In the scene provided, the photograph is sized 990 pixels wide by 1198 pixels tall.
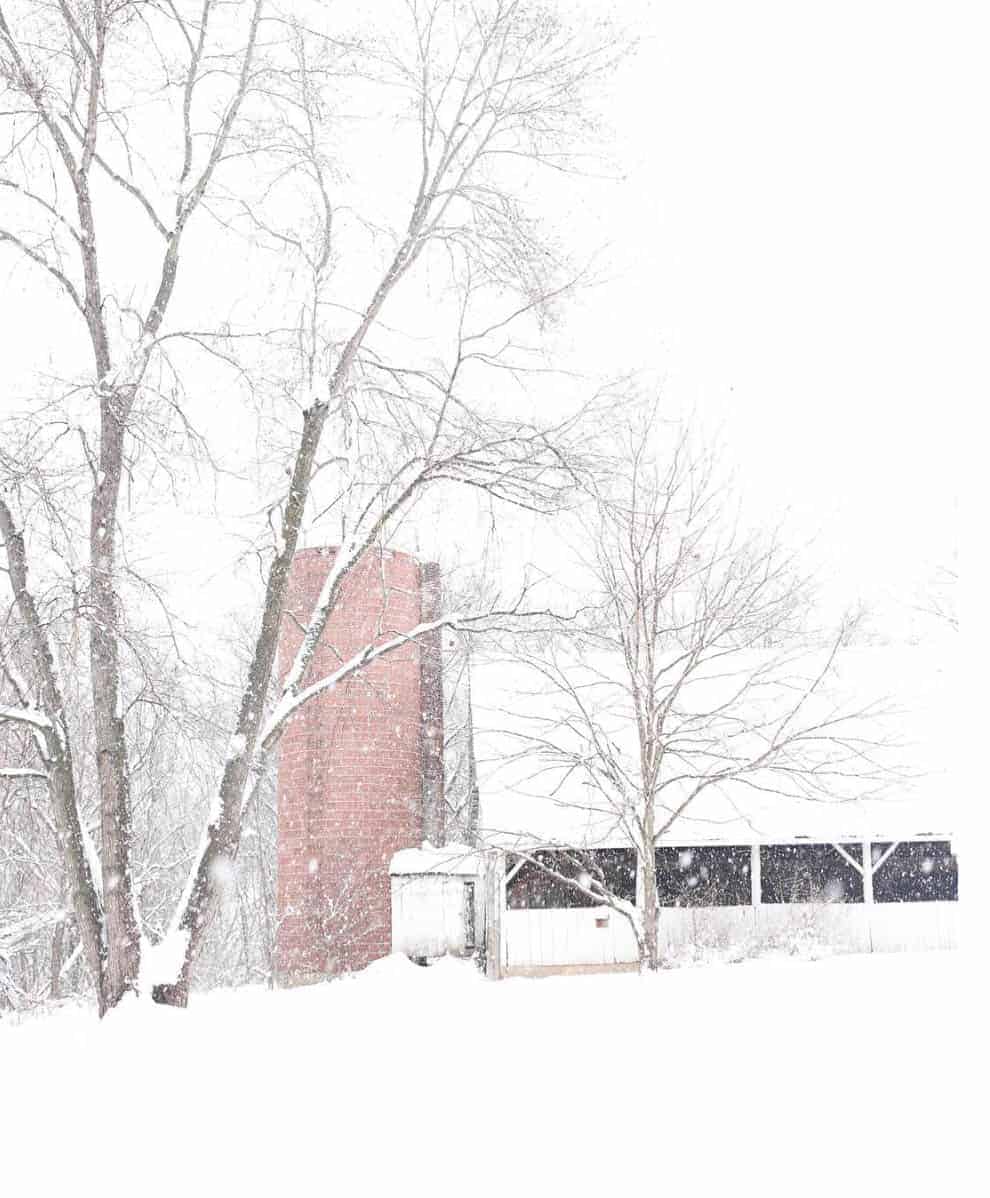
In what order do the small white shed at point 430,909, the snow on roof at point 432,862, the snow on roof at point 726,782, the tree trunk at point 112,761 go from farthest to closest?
the snow on roof at point 432,862 → the small white shed at point 430,909 → the snow on roof at point 726,782 → the tree trunk at point 112,761

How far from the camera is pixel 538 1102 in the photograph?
525 centimetres

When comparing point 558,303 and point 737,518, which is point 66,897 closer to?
point 737,518

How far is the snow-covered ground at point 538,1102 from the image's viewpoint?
13.8ft

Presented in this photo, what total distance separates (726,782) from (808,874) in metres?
2.01

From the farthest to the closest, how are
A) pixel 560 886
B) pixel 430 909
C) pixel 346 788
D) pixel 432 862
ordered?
1. pixel 560 886
2. pixel 346 788
3. pixel 432 862
4. pixel 430 909

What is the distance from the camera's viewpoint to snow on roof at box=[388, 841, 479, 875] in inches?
627

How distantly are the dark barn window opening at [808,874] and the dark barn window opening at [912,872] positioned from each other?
18.2 inches

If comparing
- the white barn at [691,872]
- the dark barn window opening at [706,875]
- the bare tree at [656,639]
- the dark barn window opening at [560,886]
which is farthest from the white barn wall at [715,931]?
the bare tree at [656,639]

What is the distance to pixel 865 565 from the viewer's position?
35094 mm

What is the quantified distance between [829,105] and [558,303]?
455 centimetres

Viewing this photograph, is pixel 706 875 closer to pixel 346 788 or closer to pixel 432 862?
pixel 432 862

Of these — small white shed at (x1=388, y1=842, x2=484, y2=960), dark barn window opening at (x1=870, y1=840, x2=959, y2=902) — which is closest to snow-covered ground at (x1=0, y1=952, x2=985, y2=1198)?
small white shed at (x1=388, y1=842, x2=484, y2=960)

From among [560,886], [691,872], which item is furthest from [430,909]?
[691,872]

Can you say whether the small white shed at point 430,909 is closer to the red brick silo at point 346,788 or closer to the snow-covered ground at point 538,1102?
the red brick silo at point 346,788
